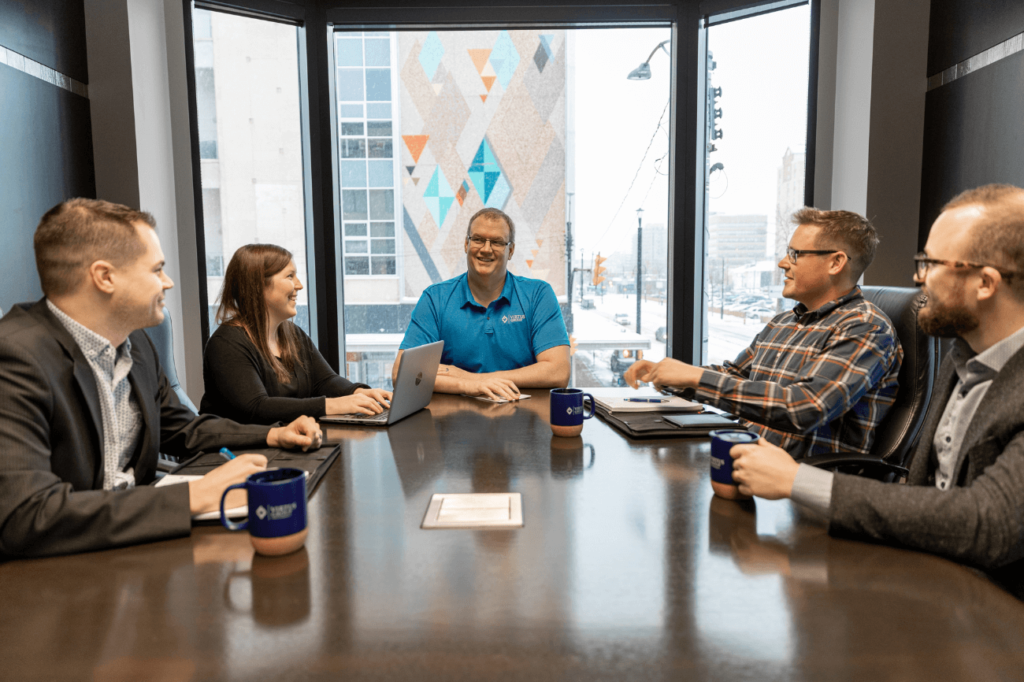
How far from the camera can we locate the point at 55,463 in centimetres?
122

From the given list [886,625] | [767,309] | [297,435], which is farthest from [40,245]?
[767,309]

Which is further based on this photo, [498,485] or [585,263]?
[585,263]

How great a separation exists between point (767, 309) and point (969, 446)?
2.53m

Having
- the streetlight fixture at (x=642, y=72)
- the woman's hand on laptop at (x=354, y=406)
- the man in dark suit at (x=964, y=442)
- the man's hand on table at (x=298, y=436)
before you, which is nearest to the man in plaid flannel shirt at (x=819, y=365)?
the man in dark suit at (x=964, y=442)

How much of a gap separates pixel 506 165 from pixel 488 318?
1312 mm

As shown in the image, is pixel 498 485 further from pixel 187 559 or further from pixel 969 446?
pixel 969 446

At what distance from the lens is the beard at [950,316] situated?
4.17 feet

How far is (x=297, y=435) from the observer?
1.58 metres

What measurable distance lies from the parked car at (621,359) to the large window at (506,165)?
0.03 m

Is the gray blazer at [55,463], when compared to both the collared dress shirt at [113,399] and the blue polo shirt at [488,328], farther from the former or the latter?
the blue polo shirt at [488,328]

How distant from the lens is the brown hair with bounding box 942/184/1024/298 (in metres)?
1.21

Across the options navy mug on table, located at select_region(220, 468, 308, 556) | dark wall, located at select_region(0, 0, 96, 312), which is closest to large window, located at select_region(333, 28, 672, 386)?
dark wall, located at select_region(0, 0, 96, 312)

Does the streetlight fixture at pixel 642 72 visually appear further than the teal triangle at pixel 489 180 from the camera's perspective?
No

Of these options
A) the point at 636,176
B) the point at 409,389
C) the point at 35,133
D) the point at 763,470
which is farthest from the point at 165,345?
the point at 636,176
